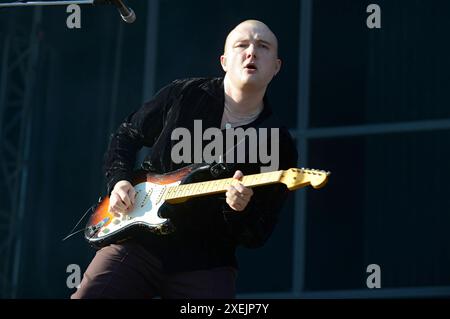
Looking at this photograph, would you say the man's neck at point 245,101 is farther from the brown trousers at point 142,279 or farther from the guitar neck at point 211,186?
the brown trousers at point 142,279

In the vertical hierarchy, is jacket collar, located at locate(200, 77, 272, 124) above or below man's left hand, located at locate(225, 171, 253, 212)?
above

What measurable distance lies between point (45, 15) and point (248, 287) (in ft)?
11.0

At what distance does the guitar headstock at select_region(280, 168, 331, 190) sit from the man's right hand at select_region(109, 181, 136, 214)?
75 cm

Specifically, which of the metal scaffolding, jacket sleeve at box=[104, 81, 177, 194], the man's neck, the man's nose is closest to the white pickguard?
jacket sleeve at box=[104, 81, 177, 194]

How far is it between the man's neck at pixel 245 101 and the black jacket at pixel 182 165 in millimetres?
48

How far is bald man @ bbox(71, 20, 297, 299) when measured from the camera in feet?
16.1

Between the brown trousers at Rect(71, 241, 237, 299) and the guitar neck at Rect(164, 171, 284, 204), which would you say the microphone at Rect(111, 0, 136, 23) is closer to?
the guitar neck at Rect(164, 171, 284, 204)

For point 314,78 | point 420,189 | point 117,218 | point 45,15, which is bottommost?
point 117,218

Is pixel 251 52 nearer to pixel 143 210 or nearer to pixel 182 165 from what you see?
pixel 182 165

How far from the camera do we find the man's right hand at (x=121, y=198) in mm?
5094

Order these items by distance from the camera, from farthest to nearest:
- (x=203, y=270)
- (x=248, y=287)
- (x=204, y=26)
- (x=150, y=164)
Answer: (x=204, y=26) < (x=248, y=287) < (x=150, y=164) < (x=203, y=270)
